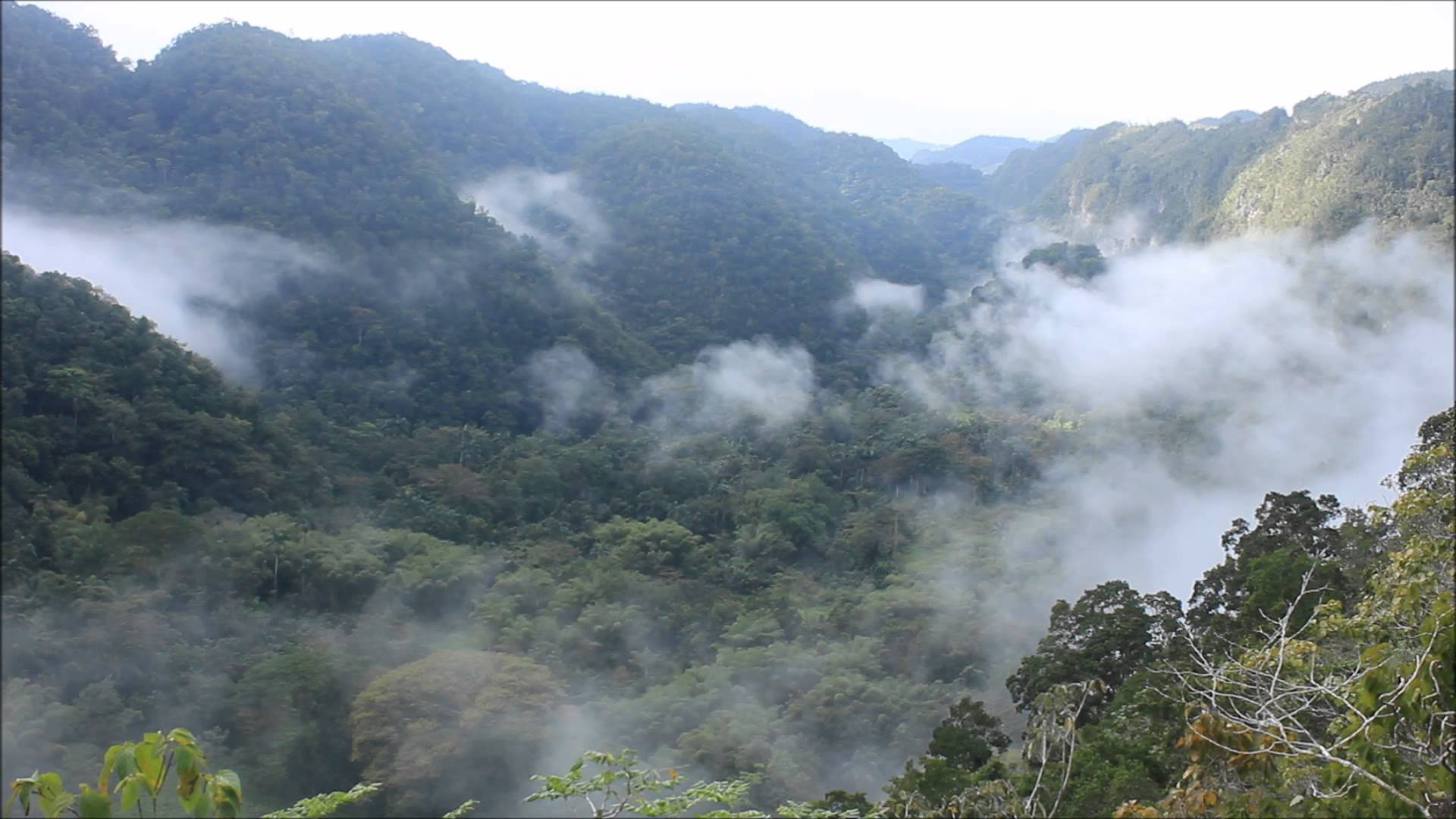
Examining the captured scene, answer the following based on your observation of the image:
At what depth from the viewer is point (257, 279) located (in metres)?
23.6

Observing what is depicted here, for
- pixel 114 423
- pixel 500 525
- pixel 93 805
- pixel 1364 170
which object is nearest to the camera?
pixel 93 805

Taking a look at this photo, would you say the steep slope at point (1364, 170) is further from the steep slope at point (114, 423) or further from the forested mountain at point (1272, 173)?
the steep slope at point (114, 423)

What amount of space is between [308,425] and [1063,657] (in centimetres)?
1523

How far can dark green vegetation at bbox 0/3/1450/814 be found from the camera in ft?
31.9

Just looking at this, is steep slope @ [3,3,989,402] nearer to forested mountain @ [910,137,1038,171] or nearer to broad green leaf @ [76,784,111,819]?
broad green leaf @ [76,784,111,819]

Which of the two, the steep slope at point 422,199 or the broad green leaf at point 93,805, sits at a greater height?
A: the steep slope at point 422,199

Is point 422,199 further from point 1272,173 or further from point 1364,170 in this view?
point 1272,173

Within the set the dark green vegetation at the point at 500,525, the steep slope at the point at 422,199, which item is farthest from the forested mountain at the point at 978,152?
the dark green vegetation at the point at 500,525

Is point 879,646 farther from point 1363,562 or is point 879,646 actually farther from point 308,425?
point 308,425

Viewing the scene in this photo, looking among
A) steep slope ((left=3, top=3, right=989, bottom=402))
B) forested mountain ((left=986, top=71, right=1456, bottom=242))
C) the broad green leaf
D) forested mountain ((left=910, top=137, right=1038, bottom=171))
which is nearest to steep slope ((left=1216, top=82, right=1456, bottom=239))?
forested mountain ((left=986, top=71, right=1456, bottom=242))

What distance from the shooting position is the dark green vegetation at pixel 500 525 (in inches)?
383

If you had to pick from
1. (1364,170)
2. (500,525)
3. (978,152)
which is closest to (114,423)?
(500,525)

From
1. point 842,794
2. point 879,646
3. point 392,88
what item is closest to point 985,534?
point 879,646

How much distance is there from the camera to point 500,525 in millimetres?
19094
